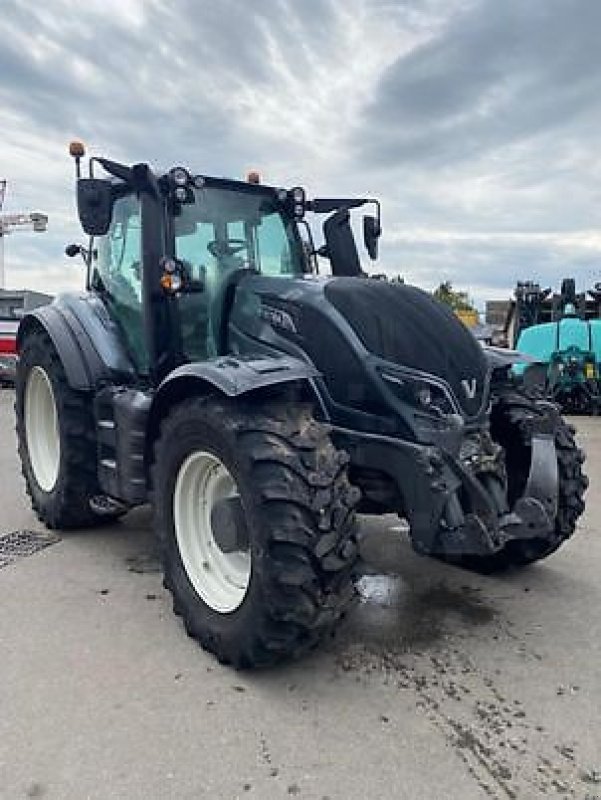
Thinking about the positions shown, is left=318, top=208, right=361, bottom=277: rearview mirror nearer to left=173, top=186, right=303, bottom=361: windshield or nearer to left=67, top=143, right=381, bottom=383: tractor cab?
left=67, top=143, right=381, bottom=383: tractor cab

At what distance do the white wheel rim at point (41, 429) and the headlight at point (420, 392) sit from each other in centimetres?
294

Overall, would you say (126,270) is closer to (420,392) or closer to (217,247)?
(217,247)

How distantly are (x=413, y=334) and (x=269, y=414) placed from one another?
0.86 m

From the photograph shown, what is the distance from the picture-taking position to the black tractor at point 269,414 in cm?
296

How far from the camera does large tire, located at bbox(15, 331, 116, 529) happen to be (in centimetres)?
472

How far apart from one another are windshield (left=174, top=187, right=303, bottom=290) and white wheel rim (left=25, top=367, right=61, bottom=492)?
1820 mm

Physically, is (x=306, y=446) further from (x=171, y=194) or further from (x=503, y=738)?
(x=171, y=194)

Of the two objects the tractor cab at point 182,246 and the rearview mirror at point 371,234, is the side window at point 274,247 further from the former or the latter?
the rearview mirror at point 371,234

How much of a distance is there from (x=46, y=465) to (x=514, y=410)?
336 centimetres

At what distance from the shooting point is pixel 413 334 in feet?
11.5

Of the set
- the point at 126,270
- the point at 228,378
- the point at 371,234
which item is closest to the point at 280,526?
the point at 228,378

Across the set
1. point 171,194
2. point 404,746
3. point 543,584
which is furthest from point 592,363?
point 404,746

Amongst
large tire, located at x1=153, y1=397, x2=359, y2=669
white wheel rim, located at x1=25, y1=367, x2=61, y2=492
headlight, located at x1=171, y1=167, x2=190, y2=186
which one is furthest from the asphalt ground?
headlight, located at x1=171, y1=167, x2=190, y2=186

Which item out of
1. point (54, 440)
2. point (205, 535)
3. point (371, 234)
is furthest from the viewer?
point (54, 440)
